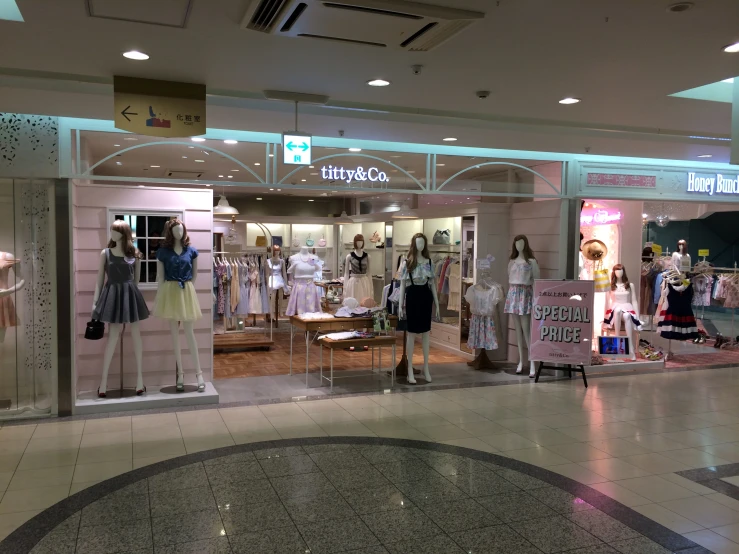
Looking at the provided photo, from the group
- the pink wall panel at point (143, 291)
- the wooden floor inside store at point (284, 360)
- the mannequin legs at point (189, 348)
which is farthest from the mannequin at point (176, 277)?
the wooden floor inside store at point (284, 360)

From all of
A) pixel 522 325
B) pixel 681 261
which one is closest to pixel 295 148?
pixel 522 325

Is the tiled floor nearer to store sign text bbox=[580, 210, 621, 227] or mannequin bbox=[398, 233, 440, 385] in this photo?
mannequin bbox=[398, 233, 440, 385]

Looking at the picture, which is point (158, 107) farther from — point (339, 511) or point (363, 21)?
point (339, 511)

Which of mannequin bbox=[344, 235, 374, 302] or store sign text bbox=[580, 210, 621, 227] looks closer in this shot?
store sign text bbox=[580, 210, 621, 227]

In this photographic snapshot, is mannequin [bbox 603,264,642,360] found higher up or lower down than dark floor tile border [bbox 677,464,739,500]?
higher up

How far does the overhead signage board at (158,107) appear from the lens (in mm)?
4422

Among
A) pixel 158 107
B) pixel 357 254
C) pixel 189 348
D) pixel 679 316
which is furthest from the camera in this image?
pixel 357 254

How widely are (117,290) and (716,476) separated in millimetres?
5230

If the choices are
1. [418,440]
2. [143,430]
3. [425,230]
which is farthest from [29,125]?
[425,230]

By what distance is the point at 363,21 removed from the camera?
327cm

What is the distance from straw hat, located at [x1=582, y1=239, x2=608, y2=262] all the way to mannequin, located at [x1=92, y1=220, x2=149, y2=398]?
584 cm

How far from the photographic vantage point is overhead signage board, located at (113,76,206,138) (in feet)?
14.5

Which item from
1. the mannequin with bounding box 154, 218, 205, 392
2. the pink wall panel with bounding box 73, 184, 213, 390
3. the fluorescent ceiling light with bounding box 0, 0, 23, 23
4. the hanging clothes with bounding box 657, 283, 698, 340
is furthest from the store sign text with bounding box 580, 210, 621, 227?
the fluorescent ceiling light with bounding box 0, 0, 23, 23

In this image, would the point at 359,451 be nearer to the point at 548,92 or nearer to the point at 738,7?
the point at 548,92
